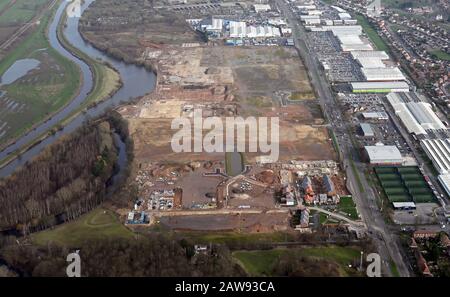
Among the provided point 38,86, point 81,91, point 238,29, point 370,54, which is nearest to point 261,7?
point 238,29

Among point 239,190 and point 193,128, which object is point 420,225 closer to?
point 239,190

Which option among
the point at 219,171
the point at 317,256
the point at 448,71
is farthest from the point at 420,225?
the point at 448,71

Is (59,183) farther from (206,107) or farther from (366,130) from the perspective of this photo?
(366,130)

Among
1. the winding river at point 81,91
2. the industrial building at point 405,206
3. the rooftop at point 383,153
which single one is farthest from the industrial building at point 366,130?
the winding river at point 81,91

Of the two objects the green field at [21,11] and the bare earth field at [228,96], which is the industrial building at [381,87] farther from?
the green field at [21,11]

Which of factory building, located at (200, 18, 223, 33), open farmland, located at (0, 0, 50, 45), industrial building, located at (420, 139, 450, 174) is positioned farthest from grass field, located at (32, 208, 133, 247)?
open farmland, located at (0, 0, 50, 45)

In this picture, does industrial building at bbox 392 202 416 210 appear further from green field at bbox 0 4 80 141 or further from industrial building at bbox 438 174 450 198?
green field at bbox 0 4 80 141
